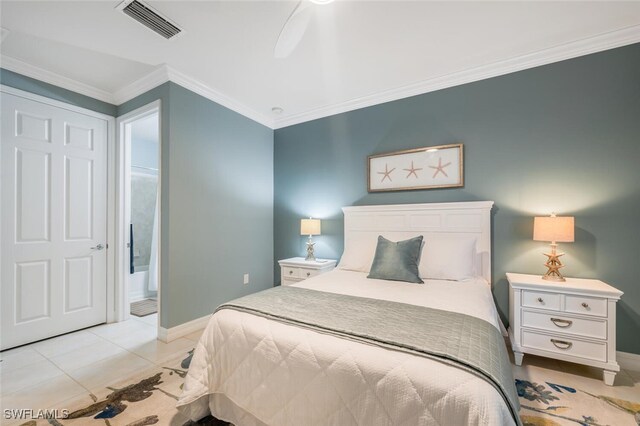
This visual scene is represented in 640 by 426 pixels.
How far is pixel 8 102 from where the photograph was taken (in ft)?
8.06

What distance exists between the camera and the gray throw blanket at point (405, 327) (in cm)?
104

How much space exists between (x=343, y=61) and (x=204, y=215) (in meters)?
2.20

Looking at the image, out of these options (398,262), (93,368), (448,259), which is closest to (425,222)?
(448,259)

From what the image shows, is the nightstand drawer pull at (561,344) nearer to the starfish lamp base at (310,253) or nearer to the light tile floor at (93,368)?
the light tile floor at (93,368)

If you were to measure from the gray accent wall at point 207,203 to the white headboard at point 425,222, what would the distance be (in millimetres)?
1358

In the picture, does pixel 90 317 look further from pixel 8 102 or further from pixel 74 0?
pixel 74 0

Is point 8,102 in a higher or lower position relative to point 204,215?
higher

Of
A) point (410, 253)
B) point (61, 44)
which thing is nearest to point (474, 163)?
point (410, 253)

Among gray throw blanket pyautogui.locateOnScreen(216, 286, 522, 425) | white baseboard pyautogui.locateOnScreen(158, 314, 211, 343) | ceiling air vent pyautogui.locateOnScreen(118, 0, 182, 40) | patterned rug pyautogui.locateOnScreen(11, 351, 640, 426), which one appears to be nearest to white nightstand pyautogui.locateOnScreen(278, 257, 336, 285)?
white baseboard pyautogui.locateOnScreen(158, 314, 211, 343)

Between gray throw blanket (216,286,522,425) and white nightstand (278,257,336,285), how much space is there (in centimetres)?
126

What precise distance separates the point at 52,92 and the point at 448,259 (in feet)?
14.0

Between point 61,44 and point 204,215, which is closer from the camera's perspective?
point 61,44

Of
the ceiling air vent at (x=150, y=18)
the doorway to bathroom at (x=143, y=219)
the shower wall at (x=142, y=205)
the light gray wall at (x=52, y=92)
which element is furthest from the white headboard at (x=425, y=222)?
the shower wall at (x=142, y=205)

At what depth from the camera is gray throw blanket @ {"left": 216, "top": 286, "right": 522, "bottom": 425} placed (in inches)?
41.0
